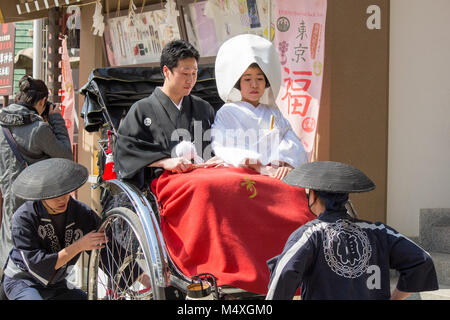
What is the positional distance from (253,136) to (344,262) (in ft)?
4.70

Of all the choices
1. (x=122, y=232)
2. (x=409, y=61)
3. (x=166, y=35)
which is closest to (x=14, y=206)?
(x=122, y=232)

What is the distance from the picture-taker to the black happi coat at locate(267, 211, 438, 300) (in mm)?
2252

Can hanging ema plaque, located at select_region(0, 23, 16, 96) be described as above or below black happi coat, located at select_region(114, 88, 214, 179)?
above

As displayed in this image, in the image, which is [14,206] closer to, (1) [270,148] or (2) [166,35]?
(1) [270,148]

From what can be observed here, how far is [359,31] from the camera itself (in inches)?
212

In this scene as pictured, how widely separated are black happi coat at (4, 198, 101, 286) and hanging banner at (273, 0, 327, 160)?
2.35 meters

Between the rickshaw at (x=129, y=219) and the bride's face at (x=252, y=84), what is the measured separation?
95cm

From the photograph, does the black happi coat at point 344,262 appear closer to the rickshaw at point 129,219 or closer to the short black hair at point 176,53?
the rickshaw at point 129,219

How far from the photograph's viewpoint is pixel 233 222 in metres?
2.97

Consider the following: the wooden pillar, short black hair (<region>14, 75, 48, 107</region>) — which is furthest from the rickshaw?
the wooden pillar

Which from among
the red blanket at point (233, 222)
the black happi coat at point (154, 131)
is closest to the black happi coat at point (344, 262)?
the red blanket at point (233, 222)

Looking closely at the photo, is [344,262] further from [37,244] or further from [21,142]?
[21,142]

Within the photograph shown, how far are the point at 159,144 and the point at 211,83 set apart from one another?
1.18 meters

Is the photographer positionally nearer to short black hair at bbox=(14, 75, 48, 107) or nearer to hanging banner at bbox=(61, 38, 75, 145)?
short black hair at bbox=(14, 75, 48, 107)
